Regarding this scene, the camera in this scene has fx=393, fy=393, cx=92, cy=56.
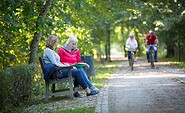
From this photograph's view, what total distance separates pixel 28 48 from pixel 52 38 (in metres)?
3.88

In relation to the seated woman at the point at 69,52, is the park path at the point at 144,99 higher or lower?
lower

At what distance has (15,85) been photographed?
9.88 m

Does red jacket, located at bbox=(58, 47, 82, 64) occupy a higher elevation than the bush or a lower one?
higher

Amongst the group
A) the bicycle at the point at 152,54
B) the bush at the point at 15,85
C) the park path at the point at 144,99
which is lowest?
the park path at the point at 144,99

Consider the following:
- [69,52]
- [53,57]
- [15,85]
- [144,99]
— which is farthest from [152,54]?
[15,85]

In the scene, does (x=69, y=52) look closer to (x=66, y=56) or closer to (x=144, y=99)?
(x=66, y=56)

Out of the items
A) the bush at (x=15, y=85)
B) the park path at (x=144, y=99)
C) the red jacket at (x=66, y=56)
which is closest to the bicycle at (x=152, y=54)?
the park path at (x=144, y=99)

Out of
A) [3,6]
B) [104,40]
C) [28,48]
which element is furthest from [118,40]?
[3,6]

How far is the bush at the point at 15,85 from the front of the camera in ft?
29.7

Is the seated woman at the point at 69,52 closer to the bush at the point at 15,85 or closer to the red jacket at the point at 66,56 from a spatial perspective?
the red jacket at the point at 66,56

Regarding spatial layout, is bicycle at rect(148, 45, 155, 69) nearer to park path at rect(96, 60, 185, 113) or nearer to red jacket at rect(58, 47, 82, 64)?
park path at rect(96, 60, 185, 113)

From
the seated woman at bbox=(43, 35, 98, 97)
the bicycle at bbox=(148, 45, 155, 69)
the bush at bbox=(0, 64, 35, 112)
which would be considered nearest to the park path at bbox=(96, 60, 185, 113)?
the seated woman at bbox=(43, 35, 98, 97)

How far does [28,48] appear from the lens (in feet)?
46.9

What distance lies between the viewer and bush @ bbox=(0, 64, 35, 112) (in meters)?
9.05
